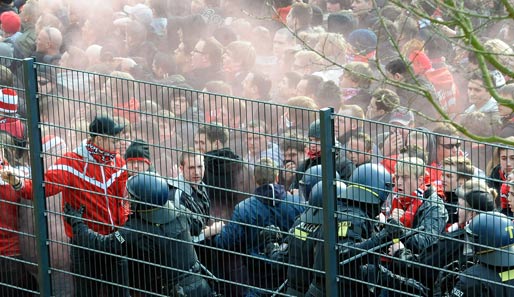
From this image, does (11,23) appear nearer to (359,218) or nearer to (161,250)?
(161,250)

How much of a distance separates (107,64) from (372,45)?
2913mm

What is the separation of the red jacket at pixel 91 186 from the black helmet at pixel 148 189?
0.25m

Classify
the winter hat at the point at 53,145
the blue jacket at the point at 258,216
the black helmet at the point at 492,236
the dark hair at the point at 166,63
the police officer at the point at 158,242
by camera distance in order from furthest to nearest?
the dark hair at the point at 166,63, the winter hat at the point at 53,145, the police officer at the point at 158,242, the blue jacket at the point at 258,216, the black helmet at the point at 492,236

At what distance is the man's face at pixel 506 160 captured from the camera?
6762 mm

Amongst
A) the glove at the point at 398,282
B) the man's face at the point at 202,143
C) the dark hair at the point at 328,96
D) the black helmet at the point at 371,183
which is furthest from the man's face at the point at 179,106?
the dark hair at the point at 328,96

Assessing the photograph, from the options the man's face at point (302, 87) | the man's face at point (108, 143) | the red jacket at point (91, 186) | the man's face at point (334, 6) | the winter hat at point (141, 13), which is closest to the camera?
the man's face at point (108, 143)

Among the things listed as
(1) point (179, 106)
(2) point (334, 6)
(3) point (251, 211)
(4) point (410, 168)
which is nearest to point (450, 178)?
(4) point (410, 168)

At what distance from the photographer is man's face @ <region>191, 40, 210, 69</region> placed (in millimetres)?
12234

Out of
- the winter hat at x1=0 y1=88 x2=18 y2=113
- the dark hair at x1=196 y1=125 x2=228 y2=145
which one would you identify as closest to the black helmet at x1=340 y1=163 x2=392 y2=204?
the dark hair at x1=196 y1=125 x2=228 y2=145

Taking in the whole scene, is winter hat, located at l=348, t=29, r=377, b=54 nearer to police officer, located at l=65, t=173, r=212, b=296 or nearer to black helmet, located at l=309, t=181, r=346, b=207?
police officer, located at l=65, t=173, r=212, b=296

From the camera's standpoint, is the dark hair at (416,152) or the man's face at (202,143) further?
the man's face at (202,143)

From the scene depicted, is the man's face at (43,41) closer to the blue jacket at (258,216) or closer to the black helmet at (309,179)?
the blue jacket at (258,216)

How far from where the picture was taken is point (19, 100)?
7.23 meters

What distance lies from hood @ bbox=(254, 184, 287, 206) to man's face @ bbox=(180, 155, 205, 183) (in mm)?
453
